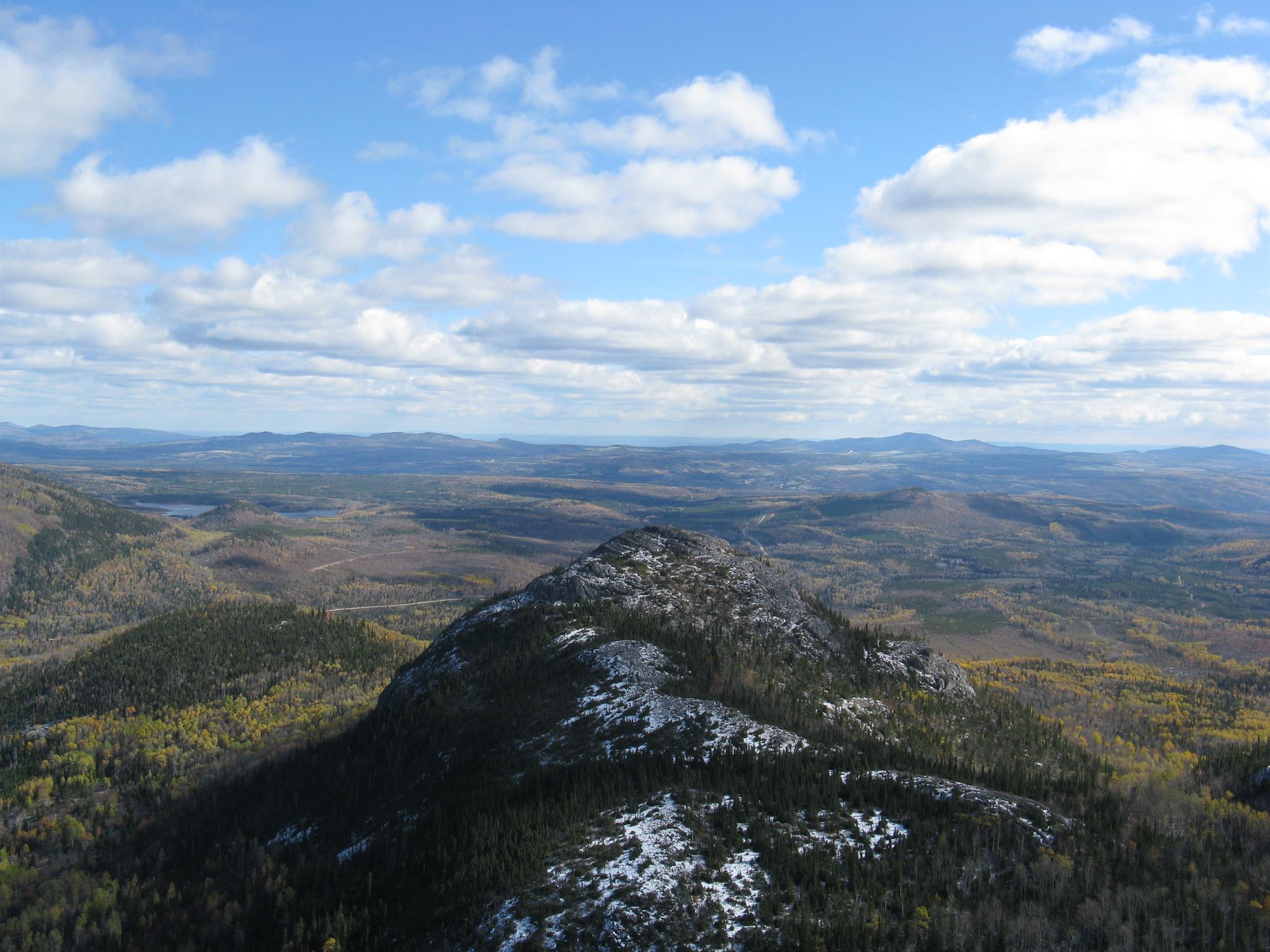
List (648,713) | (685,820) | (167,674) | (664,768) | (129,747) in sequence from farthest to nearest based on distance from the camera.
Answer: (167,674)
(129,747)
(648,713)
(664,768)
(685,820)

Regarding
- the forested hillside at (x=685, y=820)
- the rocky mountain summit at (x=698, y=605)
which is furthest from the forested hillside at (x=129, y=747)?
the rocky mountain summit at (x=698, y=605)

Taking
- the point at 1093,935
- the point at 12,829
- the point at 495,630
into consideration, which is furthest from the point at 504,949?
the point at 12,829

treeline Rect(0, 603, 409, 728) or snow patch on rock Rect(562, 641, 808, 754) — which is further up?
snow patch on rock Rect(562, 641, 808, 754)

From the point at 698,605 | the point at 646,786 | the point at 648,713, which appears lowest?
→ the point at 646,786

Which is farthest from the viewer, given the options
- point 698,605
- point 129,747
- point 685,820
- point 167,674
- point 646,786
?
point 167,674

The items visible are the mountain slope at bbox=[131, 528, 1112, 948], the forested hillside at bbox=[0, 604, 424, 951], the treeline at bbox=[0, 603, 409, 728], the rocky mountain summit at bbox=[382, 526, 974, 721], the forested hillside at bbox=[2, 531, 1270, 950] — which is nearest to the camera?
the forested hillside at bbox=[2, 531, 1270, 950]

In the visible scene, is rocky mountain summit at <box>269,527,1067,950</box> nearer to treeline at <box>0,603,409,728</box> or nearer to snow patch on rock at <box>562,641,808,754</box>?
snow patch on rock at <box>562,641,808,754</box>

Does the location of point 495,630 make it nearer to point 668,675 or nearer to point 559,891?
point 668,675

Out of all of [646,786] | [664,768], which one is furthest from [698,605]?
[646,786]

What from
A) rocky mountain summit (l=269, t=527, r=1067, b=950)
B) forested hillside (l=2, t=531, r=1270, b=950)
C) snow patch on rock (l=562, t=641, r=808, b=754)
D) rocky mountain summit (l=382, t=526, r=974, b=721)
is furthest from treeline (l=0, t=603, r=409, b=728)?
snow patch on rock (l=562, t=641, r=808, b=754)

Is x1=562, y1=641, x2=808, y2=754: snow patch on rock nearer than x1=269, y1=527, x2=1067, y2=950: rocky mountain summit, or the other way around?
x1=269, y1=527, x2=1067, y2=950: rocky mountain summit

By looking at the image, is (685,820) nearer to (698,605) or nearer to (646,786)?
(646,786)
